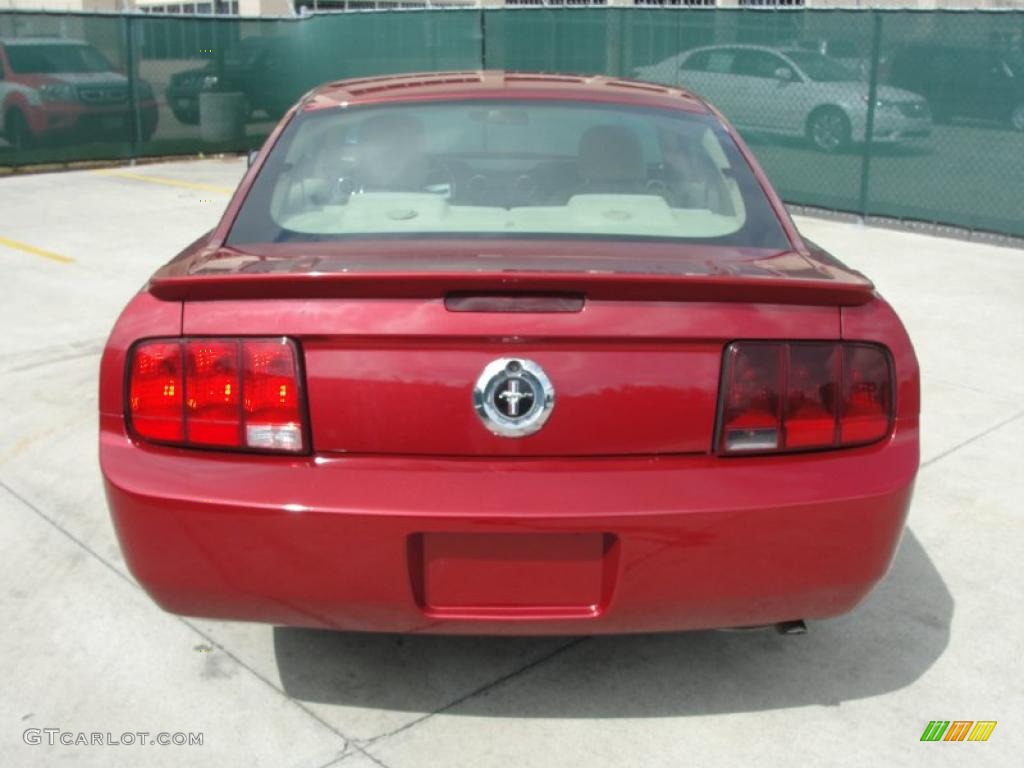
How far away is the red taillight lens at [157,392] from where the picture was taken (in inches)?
106

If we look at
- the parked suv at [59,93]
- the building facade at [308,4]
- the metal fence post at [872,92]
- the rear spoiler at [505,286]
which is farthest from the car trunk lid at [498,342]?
the building facade at [308,4]

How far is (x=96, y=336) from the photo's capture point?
22.5 ft

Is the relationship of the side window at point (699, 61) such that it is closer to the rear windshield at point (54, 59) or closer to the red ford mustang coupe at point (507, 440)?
the rear windshield at point (54, 59)

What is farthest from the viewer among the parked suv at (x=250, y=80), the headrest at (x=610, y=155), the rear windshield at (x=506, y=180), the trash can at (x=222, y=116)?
the trash can at (x=222, y=116)

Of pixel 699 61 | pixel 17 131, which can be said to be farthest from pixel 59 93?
pixel 699 61

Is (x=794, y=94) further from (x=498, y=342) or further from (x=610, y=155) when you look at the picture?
(x=498, y=342)

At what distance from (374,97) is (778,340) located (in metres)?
1.82

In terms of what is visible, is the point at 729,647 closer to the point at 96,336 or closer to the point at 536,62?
the point at 96,336

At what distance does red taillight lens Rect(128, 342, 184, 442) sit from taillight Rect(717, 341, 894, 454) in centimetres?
121

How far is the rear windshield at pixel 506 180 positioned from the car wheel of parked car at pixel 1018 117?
281 inches

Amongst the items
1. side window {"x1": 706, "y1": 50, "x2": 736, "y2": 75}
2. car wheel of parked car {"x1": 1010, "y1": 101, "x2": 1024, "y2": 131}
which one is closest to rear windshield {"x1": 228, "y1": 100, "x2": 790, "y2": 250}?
car wheel of parked car {"x1": 1010, "y1": 101, "x2": 1024, "y2": 131}

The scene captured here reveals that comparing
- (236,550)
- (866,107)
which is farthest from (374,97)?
(866,107)

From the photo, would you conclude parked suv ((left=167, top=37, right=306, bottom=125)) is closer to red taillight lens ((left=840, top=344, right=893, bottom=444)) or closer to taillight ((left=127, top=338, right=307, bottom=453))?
taillight ((left=127, top=338, right=307, bottom=453))

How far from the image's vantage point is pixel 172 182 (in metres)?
14.4
